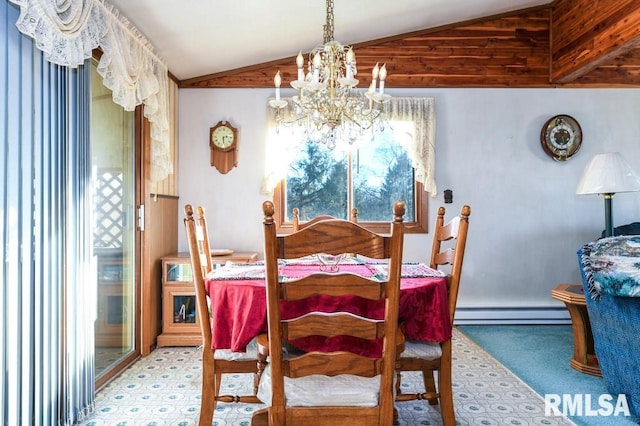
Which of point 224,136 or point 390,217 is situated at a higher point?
point 224,136

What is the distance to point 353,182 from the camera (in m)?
4.13

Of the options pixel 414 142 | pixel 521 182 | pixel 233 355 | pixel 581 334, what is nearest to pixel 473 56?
pixel 414 142

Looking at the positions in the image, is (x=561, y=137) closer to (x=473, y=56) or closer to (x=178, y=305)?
(x=473, y=56)

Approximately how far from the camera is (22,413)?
1763 mm

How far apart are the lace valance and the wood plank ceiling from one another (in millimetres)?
994

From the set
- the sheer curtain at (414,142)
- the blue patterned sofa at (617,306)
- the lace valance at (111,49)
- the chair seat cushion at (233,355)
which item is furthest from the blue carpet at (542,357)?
the lace valance at (111,49)

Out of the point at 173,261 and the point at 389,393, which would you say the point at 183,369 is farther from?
the point at 389,393

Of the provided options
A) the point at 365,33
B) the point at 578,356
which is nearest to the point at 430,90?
the point at 365,33

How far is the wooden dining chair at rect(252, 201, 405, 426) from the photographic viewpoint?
1243 mm

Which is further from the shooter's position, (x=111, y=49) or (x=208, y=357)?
(x=111, y=49)

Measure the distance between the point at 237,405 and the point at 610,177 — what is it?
3.03 m

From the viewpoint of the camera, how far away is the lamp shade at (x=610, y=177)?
10.3 ft

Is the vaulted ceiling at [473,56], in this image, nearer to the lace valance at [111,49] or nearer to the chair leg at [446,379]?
the lace valance at [111,49]

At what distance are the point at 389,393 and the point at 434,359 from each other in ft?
1.94
